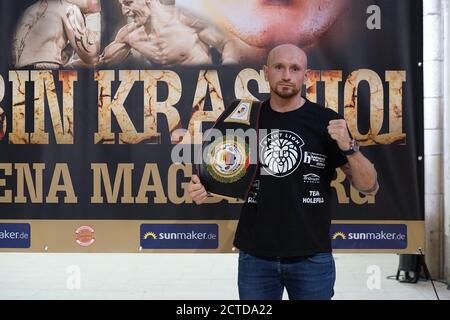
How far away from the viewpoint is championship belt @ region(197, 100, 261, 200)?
225 centimetres

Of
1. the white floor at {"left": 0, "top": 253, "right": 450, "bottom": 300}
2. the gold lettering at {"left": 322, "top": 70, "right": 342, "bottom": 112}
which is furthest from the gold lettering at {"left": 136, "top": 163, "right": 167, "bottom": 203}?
the gold lettering at {"left": 322, "top": 70, "right": 342, "bottom": 112}

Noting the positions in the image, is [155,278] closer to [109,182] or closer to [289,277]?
[109,182]

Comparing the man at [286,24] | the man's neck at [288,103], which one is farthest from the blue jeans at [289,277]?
the man at [286,24]

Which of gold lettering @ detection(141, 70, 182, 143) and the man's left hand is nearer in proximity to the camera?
the man's left hand

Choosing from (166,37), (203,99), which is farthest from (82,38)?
(203,99)

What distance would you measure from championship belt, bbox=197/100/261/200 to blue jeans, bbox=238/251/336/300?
1.14 ft

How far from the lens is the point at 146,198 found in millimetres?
2867

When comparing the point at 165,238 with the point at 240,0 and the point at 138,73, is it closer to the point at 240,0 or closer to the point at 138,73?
the point at 138,73

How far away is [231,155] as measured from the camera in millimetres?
2330

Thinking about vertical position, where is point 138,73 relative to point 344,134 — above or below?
above

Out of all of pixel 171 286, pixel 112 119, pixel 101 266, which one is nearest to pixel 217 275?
pixel 171 286

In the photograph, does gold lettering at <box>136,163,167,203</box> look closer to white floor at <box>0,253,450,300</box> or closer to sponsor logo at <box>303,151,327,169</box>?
white floor at <box>0,253,450,300</box>

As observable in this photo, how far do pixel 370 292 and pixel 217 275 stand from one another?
1.33 m

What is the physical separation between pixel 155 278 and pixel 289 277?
290 centimetres
